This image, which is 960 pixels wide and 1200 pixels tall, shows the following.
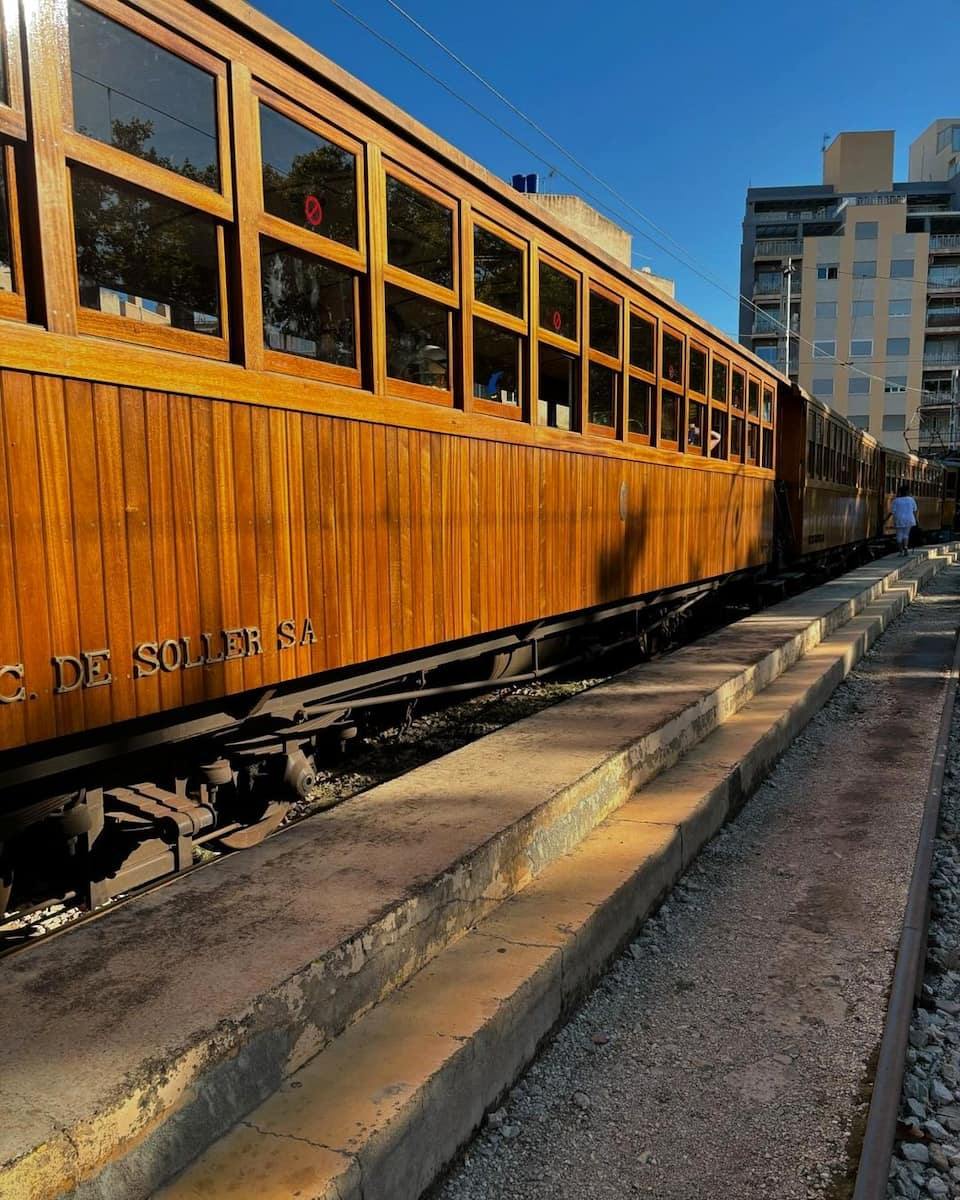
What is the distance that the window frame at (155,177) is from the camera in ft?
7.85

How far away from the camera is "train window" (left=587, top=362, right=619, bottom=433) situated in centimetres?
549

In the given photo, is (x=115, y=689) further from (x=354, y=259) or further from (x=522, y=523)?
(x=522, y=523)

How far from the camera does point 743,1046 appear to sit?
92.2 inches

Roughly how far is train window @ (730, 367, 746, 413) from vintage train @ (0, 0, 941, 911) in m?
3.96

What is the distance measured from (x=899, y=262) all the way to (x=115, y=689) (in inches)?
2751

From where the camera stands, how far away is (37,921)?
118 inches

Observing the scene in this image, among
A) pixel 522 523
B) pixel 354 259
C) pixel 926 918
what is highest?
pixel 354 259

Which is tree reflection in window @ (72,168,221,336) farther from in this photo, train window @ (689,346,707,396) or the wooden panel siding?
train window @ (689,346,707,396)

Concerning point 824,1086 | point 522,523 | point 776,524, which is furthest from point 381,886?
point 776,524

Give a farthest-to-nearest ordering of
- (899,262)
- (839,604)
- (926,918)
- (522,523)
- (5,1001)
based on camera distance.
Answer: (899,262) < (839,604) < (522,523) < (926,918) < (5,1001)

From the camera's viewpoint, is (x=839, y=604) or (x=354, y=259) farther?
(x=839, y=604)

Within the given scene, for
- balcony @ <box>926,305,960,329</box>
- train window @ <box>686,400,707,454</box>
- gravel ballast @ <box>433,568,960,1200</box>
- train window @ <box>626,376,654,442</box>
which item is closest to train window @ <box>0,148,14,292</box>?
gravel ballast @ <box>433,568,960,1200</box>

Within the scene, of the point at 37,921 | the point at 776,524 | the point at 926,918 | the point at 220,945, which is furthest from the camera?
the point at 776,524

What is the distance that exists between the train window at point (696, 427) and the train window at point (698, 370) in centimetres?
12
